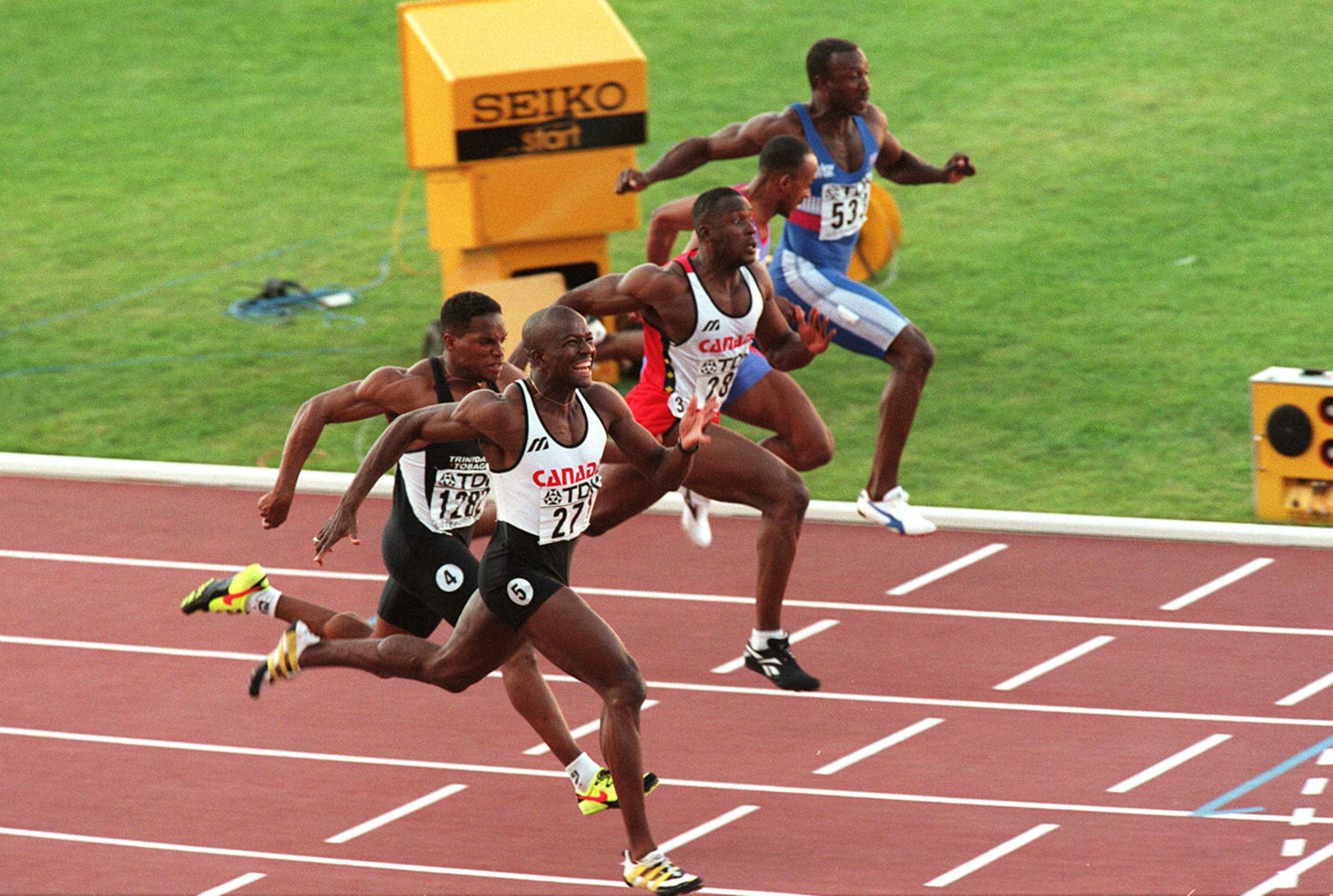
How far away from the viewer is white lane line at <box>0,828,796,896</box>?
8273mm

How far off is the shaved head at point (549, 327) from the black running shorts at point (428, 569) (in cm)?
107

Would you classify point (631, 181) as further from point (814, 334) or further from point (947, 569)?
point (947, 569)

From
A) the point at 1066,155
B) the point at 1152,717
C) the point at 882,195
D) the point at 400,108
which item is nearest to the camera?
the point at 1152,717

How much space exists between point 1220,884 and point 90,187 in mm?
13374

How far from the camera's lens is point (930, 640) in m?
10.5

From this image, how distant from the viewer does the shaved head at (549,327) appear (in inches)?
311

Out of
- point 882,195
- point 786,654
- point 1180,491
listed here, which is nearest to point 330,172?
point 882,195

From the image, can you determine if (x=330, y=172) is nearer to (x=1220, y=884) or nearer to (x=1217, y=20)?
(x=1217, y=20)

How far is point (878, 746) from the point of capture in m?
9.43

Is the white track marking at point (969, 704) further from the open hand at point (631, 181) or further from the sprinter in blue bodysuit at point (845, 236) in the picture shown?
the open hand at point (631, 181)

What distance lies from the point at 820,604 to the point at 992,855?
2755 millimetres

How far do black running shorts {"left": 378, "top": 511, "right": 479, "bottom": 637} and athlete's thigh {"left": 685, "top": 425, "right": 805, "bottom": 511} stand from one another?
1.16m

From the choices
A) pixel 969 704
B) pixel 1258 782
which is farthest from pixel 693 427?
pixel 1258 782

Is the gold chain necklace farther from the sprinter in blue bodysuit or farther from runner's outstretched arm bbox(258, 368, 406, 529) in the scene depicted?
the sprinter in blue bodysuit
